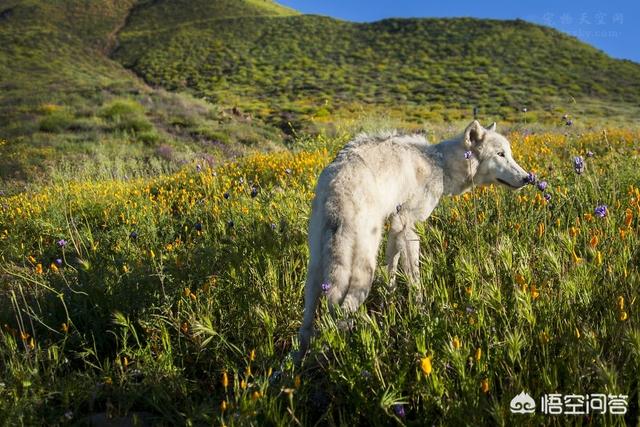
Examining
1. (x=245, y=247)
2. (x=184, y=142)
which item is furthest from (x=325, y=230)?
(x=184, y=142)

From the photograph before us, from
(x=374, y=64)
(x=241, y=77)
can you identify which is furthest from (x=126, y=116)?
(x=374, y=64)

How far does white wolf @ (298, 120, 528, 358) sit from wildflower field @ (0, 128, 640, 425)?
8.3 inches

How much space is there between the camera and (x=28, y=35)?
5728 cm

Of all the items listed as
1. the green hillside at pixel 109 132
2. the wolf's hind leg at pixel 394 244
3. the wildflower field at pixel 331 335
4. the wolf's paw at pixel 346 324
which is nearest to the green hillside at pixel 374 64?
the green hillside at pixel 109 132

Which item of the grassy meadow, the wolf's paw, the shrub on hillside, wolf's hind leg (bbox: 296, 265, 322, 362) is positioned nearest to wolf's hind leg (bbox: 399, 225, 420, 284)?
the grassy meadow

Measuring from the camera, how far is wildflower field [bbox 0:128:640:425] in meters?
2.07

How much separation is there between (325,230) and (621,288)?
5.62 ft

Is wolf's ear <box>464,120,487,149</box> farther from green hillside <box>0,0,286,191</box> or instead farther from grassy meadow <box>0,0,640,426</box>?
green hillside <box>0,0,286,191</box>

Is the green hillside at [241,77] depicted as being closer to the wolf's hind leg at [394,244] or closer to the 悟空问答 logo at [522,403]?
the wolf's hind leg at [394,244]

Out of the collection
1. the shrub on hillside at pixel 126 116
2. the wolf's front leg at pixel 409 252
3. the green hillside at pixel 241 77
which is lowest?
the wolf's front leg at pixel 409 252

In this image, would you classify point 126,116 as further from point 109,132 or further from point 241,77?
point 241,77

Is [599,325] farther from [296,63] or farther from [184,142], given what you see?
[296,63]

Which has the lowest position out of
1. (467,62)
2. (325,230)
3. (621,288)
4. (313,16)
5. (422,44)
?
(621,288)

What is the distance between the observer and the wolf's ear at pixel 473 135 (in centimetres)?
407
